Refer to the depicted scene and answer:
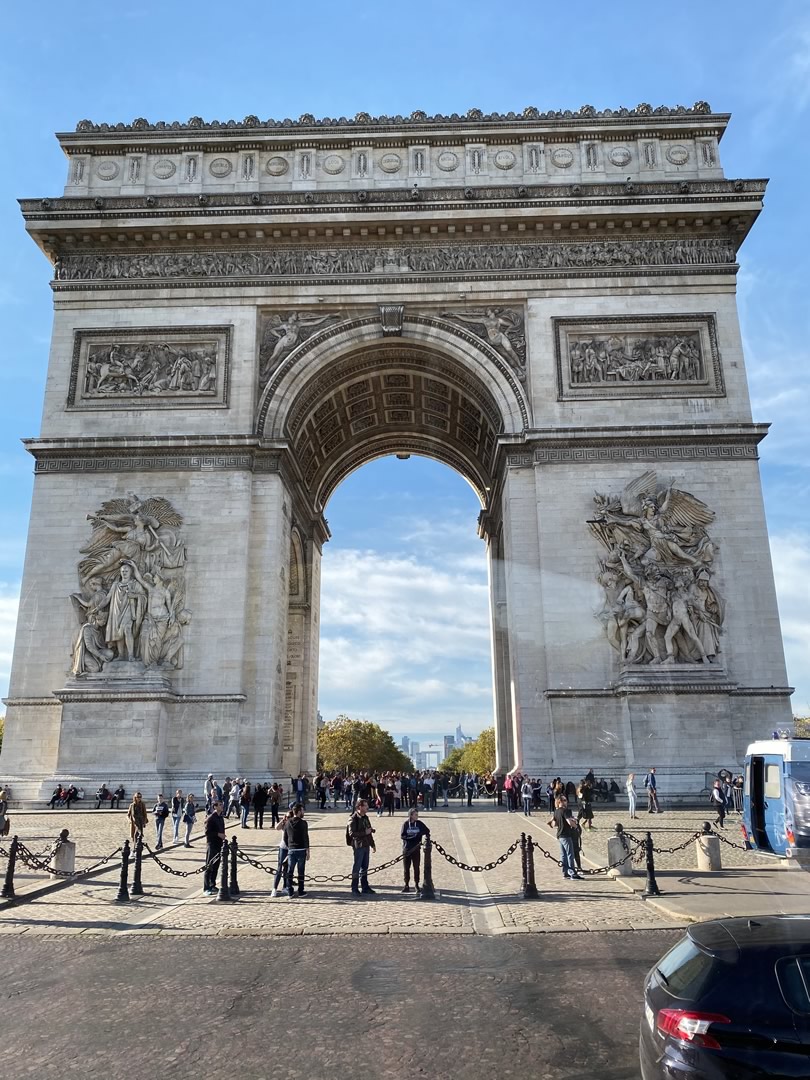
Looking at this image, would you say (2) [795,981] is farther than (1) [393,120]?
No

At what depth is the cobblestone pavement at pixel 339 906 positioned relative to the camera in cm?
984

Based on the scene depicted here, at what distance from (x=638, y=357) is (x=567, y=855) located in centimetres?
2036

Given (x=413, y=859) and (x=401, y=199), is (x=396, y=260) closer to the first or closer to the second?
(x=401, y=199)

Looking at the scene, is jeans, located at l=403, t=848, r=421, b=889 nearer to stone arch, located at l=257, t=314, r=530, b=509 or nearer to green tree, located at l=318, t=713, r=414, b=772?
stone arch, located at l=257, t=314, r=530, b=509

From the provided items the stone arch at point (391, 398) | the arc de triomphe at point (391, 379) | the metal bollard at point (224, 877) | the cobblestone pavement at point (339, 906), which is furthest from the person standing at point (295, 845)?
the stone arch at point (391, 398)

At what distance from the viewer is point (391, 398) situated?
3494 cm

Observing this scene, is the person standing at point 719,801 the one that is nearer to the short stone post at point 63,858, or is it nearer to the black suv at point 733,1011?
the short stone post at point 63,858

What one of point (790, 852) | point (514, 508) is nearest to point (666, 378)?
point (514, 508)

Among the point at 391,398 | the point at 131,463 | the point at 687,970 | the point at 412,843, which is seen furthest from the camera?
the point at 391,398

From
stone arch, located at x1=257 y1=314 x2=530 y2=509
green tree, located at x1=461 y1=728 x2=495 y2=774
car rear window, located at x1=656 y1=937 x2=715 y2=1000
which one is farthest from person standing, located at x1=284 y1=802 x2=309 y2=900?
green tree, located at x1=461 y1=728 x2=495 y2=774

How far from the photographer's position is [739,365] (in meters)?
28.2

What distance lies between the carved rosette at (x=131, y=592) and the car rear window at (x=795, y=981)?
2362cm

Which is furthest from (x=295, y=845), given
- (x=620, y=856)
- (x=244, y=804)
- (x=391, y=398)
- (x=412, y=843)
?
(x=391, y=398)

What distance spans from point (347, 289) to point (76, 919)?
23.9 meters
